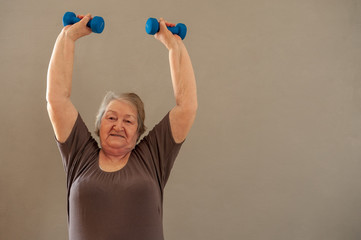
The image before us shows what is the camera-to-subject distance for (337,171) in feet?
7.60

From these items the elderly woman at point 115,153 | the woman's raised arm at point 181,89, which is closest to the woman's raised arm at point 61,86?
the elderly woman at point 115,153

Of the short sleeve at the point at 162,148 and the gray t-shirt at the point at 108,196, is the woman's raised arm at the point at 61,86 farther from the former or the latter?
the short sleeve at the point at 162,148

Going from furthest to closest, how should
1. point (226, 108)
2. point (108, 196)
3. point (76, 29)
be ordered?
point (226, 108) < point (76, 29) < point (108, 196)

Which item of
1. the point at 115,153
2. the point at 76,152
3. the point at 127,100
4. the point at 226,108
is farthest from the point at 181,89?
the point at 226,108

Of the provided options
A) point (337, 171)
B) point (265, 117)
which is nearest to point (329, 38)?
point (265, 117)

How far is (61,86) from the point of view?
140 cm

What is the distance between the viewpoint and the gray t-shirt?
52.4 inches

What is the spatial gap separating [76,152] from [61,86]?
0.84ft

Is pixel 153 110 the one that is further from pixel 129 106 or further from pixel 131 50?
pixel 129 106

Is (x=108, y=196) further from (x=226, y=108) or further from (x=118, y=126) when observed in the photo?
(x=226, y=108)

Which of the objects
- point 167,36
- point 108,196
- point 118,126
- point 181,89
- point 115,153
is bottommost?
point 108,196

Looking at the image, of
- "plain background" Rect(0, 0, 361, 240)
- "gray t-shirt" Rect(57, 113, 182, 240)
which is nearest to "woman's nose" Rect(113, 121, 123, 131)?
"gray t-shirt" Rect(57, 113, 182, 240)

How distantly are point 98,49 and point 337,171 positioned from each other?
1.57 m

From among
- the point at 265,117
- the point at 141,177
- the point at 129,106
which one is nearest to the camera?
the point at 141,177
